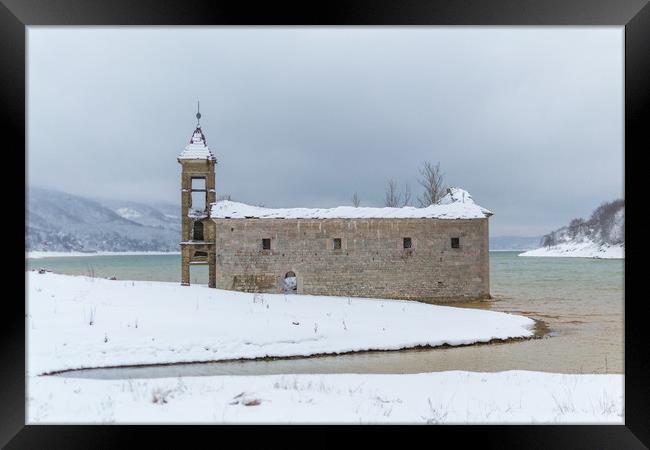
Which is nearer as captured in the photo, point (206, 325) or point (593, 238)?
point (206, 325)

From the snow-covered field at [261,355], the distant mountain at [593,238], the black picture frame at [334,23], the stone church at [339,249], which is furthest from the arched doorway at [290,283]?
the distant mountain at [593,238]

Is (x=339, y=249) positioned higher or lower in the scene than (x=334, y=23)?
lower

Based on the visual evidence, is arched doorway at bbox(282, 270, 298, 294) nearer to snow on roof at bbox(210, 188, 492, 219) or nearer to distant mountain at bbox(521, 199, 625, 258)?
snow on roof at bbox(210, 188, 492, 219)

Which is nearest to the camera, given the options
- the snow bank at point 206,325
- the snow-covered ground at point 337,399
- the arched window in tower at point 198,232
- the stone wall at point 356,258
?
the snow-covered ground at point 337,399

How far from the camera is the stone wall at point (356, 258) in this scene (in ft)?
53.7

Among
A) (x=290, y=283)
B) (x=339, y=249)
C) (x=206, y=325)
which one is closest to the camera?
(x=206, y=325)

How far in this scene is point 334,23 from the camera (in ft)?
15.5

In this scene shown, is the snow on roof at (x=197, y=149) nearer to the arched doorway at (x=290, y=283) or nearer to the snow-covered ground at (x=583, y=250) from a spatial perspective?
the arched doorway at (x=290, y=283)

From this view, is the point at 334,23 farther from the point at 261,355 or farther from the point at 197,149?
the point at 197,149

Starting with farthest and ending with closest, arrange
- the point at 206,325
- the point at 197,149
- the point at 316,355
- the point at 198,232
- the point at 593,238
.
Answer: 1. the point at 593,238
2. the point at 197,149
3. the point at 198,232
4. the point at 206,325
5. the point at 316,355

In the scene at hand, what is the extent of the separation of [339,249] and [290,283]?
234cm

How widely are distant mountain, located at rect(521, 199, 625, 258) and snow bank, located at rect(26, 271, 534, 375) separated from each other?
4470 centimetres

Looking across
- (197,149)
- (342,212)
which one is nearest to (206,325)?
(342,212)

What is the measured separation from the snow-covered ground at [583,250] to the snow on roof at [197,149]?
49791mm
